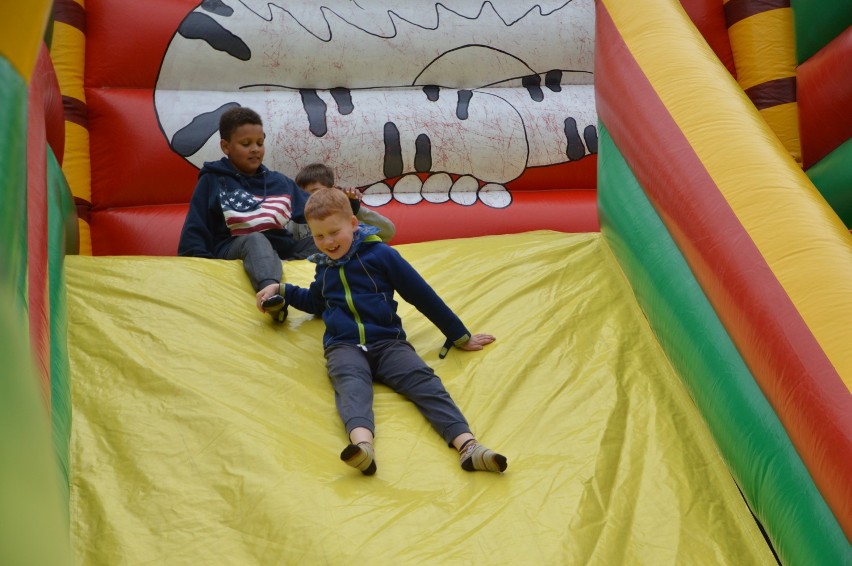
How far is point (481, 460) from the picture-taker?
1659 mm

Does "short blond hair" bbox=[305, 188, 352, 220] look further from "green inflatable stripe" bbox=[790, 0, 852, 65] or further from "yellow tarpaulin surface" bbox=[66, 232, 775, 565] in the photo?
"green inflatable stripe" bbox=[790, 0, 852, 65]

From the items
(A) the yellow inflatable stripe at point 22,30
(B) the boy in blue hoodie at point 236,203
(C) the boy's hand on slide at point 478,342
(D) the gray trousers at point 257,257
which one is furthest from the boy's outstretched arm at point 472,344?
(A) the yellow inflatable stripe at point 22,30

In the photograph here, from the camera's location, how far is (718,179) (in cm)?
187

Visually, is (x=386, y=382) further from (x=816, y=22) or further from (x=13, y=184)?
(x=816, y=22)

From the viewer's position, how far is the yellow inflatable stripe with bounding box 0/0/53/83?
116cm

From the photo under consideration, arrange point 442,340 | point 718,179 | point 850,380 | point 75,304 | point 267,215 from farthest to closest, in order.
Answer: point 267,215
point 442,340
point 75,304
point 718,179
point 850,380

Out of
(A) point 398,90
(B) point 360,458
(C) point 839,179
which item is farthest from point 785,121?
(B) point 360,458

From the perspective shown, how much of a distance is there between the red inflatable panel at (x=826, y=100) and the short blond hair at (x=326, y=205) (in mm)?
1139

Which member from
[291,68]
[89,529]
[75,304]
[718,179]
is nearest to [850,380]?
[718,179]

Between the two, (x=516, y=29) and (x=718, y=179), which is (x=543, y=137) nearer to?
(x=516, y=29)

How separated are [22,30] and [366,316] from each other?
941 mm

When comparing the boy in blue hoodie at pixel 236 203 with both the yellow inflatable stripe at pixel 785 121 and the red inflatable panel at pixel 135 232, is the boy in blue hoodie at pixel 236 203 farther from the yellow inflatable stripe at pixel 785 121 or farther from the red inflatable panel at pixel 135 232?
the yellow inflatable stripe at pixel 785 121

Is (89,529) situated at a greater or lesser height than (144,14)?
lesser

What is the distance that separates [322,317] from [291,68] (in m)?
1.36
